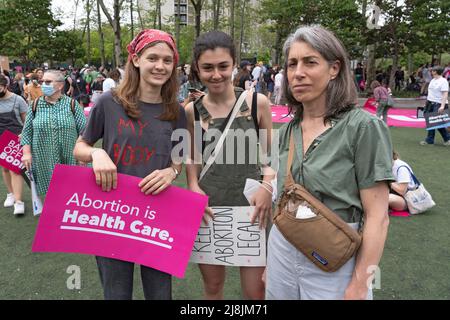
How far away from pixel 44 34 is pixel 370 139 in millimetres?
37319

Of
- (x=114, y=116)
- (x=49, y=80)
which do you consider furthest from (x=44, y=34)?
(x=114, y=116)

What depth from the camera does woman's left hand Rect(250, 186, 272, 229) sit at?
197cm

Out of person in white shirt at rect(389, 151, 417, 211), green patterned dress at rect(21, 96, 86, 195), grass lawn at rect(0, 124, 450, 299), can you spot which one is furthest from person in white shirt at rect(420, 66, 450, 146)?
green patterned dress at rect(21, 96, 86, 195)

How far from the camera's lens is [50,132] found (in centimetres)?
405

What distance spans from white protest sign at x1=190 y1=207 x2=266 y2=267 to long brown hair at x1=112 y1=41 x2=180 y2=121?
0.59m

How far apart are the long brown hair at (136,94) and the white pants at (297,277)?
0.79 metres

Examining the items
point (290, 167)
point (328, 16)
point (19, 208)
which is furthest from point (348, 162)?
point (328, 16)

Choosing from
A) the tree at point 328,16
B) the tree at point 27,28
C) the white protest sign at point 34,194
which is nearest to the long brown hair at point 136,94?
the white protest sign at point 34,194

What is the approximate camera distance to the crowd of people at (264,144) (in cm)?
138

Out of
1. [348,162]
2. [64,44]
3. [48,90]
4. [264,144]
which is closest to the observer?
[348,162]

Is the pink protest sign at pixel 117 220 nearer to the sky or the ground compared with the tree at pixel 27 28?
→ nearer to the ground

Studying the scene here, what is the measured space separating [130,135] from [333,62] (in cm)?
99

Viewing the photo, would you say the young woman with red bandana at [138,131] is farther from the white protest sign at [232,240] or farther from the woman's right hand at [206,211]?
the white protest sign at [232,240]

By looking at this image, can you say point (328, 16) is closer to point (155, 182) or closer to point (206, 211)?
point (206, 211)
